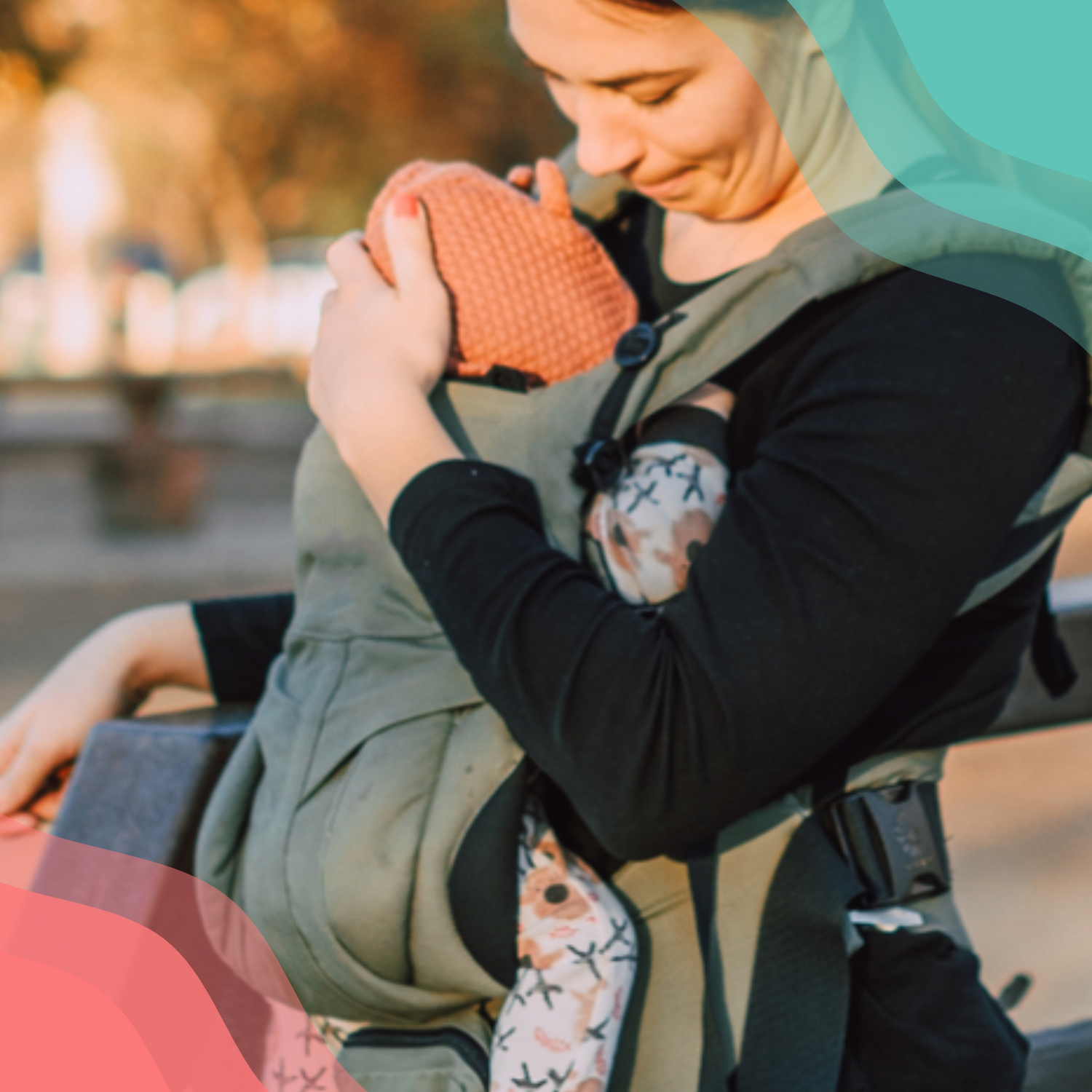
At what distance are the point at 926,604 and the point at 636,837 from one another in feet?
1.02

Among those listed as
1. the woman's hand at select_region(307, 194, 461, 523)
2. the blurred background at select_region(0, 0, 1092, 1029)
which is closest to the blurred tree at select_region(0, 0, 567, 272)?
the blurred background at select_region(0, 0, 1092, 1029)

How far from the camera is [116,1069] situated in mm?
1081

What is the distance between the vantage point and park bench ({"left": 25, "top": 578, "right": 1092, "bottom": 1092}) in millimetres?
1358

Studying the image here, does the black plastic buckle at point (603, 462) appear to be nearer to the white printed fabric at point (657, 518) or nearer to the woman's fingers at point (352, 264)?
the white printed fabric at point (657, 518)

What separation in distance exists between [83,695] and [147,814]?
0.78 feet

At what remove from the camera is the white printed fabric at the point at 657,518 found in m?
1.14

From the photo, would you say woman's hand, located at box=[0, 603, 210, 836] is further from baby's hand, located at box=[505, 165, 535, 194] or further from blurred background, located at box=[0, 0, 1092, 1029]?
blurred background, located at box=[0, 0, 1092, 1029]

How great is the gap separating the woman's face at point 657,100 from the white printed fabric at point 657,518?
0.31m

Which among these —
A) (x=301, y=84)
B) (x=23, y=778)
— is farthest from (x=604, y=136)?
(x=301, y=84)

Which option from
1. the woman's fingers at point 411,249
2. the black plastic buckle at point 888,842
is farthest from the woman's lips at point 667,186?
the black plastic buckle at point 888,842

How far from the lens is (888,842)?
4.00 feet

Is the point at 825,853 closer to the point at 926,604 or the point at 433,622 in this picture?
the point at 926,604

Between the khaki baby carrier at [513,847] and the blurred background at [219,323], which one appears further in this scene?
the blurred background at [219,323]

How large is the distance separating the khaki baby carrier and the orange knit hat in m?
0.07
